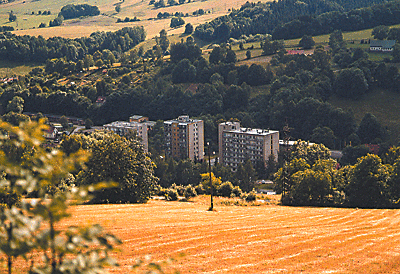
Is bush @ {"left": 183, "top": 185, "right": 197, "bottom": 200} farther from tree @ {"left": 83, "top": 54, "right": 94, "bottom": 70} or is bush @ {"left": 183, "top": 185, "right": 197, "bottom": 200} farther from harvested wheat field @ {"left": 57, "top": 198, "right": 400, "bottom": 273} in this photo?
tree @ {"left": 83, "top": 54, "right": 94, "bottom": 70}

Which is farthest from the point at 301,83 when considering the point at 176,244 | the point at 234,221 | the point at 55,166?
the point at 55,166

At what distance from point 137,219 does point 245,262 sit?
10.2 m

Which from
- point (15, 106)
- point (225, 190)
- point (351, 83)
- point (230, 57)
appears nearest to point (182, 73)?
point (230, 57)

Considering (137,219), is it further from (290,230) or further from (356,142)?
(356,142)

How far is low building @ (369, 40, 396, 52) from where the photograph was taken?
13975 centimetres

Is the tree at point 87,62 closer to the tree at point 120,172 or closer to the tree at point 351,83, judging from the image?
the tree at point 351,83

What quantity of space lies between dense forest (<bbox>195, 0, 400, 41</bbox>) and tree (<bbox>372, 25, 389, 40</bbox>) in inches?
476

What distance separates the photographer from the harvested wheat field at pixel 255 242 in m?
19.7

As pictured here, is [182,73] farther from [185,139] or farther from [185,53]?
[185,139]

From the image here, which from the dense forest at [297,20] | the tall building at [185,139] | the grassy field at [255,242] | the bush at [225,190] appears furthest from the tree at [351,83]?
the grassy field at [255,242]

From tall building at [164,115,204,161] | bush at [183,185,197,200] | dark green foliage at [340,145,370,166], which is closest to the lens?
bush at [183,185,197,200]

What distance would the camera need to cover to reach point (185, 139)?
106562 mm

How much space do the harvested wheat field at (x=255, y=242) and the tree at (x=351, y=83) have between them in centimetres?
9205

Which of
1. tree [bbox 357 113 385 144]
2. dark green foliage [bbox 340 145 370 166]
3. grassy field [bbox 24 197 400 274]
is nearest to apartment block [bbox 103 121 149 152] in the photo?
dark green foliage [bbox 340 145 370 166]
